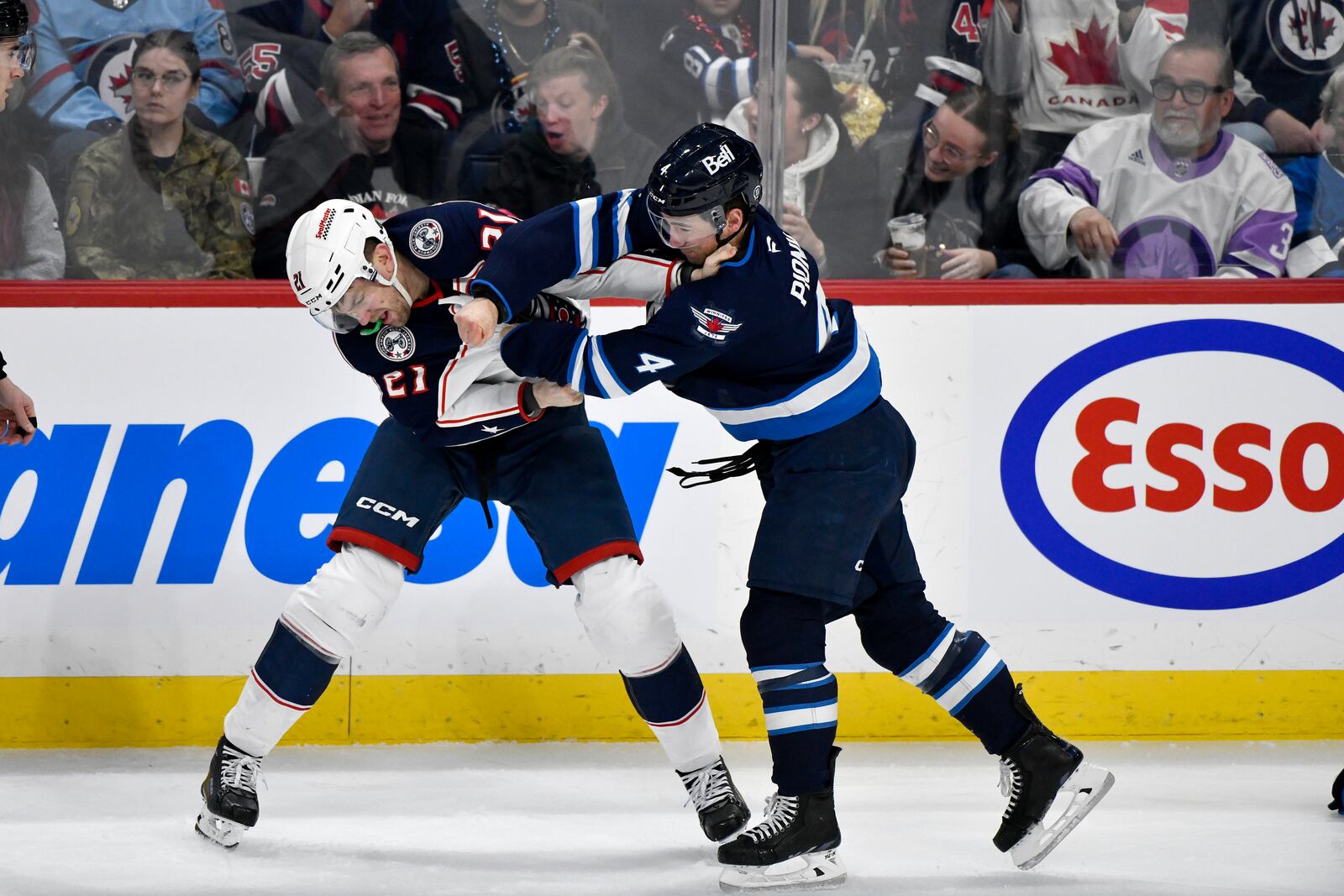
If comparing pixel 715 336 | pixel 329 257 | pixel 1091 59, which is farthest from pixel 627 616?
pixel 1091 59

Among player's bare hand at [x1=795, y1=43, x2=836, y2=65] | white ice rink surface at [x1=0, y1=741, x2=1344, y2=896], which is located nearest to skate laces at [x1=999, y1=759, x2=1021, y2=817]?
white ice rink surface at [x1=0, y1=741, x2=1344, y2=896]

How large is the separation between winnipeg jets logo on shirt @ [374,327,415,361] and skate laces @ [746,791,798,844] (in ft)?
3.47


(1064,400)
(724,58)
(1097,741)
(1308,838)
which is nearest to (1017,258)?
(1064,400)

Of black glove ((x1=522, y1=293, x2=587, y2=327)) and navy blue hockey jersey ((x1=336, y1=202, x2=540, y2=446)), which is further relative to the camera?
black glove ((x1=522, y1=293, x2=587, y2=327))

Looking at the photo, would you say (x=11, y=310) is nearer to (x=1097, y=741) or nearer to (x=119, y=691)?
(x=119, y=691)

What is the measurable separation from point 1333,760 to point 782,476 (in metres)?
1.74

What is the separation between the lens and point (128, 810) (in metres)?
3.03

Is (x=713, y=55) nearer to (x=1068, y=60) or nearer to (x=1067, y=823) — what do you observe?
(x=1068, y=60)

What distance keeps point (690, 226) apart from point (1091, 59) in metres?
1.82

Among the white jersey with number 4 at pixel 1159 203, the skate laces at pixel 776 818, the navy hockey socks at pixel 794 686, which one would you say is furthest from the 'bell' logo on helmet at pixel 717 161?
the white jersey with number 4 at pixel 1159 203

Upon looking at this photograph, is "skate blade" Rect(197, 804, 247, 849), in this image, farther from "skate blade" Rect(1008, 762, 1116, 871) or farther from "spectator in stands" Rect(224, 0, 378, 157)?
"spectator in stands" Rect(224, 0, 378, 157)

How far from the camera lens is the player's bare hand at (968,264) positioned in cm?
359

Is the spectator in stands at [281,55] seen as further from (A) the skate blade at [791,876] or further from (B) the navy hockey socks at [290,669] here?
(A) the skate blade at [791,876]

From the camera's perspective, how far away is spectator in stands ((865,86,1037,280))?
3648mm
